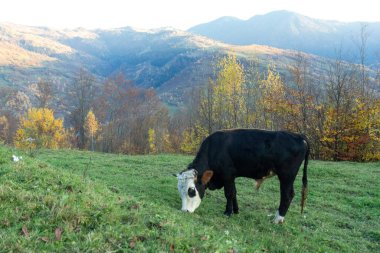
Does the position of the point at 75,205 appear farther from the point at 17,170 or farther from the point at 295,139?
the point at 295,139

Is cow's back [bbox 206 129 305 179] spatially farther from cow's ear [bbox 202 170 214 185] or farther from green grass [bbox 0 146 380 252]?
green grass [bbox 0 146 380 252]

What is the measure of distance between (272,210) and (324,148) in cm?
2154

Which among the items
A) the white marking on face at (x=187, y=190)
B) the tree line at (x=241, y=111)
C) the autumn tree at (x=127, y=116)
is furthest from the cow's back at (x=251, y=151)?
the autumn tree at (x=127, y=116)

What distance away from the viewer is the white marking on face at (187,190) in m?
10.3

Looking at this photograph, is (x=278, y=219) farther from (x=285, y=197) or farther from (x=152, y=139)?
(x=152, y=139)

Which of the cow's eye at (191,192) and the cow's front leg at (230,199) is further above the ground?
the cow's eye at (191,192)

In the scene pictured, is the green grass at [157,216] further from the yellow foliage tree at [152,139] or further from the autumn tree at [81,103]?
the yellow foliage tree at [152,139]

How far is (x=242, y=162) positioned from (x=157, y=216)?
5003mm

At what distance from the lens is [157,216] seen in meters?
6.48

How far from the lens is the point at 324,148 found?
103ft

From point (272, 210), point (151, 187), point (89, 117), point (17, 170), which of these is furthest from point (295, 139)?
point (89, 117)

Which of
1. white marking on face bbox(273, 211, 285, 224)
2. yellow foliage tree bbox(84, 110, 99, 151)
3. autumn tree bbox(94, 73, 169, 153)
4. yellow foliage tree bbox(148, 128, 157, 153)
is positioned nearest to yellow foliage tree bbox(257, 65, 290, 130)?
white marking on face bbox(273, 211, 285, 224)

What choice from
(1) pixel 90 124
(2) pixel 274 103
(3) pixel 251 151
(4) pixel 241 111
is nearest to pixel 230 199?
(3) pixel 251 151

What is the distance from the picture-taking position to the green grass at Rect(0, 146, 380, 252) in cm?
540
